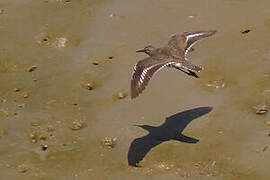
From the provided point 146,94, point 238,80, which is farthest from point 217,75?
point 146,94

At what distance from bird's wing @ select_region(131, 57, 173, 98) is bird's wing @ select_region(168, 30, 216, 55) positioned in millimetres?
699

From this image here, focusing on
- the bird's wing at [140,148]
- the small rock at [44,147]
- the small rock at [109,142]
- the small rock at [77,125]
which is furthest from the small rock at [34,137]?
the bird's wing at [140,148]

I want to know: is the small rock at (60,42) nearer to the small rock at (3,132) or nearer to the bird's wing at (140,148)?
the small rock at (3,132)

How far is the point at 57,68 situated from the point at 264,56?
3.81 m

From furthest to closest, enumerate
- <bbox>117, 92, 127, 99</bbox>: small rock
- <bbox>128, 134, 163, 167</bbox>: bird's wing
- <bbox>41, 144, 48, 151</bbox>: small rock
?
<bbox>117, 92, 127, 99</bbox>: small rock → <bbox>41, 144, 48, 151</bbox>: small rock → <bbox>128, 134, 163, 167</bbox>: bird's wing

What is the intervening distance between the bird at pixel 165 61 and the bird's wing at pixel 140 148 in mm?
1004

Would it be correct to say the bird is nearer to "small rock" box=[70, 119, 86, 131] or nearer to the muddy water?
the muddy water

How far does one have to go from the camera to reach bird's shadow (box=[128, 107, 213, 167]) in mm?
8930

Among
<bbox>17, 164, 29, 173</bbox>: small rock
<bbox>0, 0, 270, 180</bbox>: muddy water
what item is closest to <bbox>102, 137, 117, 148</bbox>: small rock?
<bbox>0, 0, 270, 180</bbox>: muddy water

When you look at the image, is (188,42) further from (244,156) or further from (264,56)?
(244,156)

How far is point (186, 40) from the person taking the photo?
1007 cm

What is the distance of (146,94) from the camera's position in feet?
33.4

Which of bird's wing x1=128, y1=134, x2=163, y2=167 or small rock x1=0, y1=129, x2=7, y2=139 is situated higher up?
bird's wing x1=128, y1=134, x2=163, y2=167

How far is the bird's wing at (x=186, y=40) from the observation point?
9.90 meters
